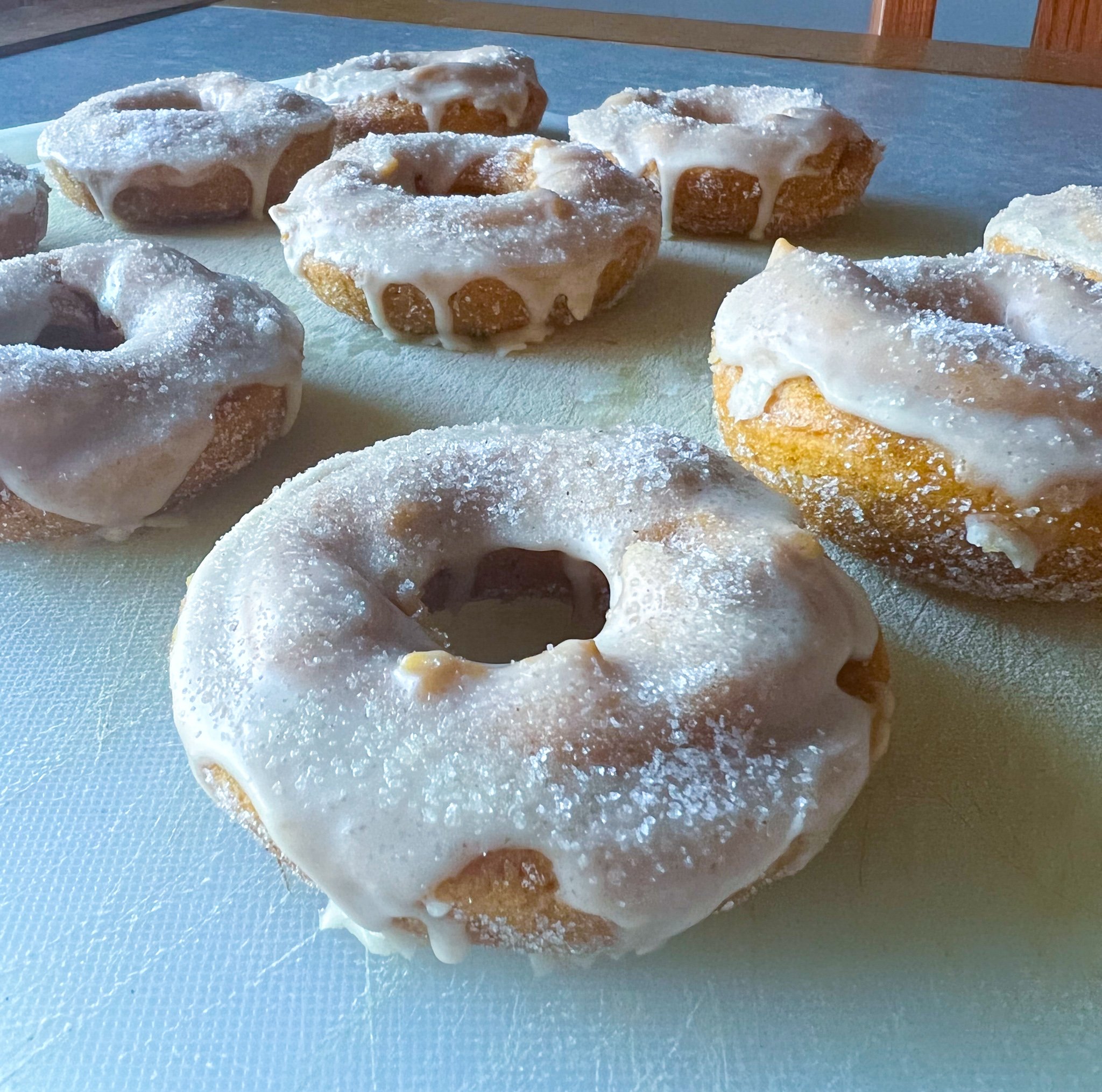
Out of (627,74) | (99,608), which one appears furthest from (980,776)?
(627,74)

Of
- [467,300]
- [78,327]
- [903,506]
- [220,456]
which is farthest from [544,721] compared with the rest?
[78,327]

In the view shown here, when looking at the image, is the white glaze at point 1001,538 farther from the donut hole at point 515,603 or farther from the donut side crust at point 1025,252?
the donut side crust at point 1025,252

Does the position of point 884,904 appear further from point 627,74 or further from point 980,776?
point 627,74

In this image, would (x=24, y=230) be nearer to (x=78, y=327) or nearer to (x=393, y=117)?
(x=78, y=327)

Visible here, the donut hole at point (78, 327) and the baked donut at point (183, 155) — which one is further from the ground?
the baked donut at point (183, 155)

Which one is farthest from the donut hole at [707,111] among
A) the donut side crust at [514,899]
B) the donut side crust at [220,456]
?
the donut side crust at [514,899]

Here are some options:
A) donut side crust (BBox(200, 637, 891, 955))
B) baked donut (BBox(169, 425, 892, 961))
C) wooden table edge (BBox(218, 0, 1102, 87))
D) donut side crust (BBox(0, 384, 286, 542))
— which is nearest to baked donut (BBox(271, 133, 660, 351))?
donut side crust (BBox(0, 384, 286, 542))

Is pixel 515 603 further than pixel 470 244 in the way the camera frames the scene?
No
